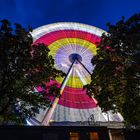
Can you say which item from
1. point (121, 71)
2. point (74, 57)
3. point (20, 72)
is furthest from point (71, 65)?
point (20, 72)

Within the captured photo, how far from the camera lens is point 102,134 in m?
32.8

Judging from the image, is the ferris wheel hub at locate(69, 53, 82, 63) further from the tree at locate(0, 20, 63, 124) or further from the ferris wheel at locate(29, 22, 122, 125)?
the tree at locate(0, 20, 63, 124)

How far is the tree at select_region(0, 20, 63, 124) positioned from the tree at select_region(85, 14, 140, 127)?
19.4ft

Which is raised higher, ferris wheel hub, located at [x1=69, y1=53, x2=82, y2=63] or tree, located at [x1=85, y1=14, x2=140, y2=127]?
ferris wheel hub, located at [x1=69, y1=53, x2=82, y2=63]

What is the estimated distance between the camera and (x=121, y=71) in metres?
32.7

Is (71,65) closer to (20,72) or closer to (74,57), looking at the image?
(74,57)

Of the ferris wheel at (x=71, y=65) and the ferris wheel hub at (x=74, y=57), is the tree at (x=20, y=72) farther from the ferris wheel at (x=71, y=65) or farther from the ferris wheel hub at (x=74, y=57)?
the ferris wheel hub at (x=74, y=57)

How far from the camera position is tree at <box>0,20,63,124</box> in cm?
3041

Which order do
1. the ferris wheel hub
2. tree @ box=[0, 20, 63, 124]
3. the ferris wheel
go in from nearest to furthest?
tree @ box=[0, 20, 63, 124]
the ferris wheel
the ferris wheel hub

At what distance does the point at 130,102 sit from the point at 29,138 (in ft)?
40.9

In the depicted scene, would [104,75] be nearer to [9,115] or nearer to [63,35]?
[9,115]

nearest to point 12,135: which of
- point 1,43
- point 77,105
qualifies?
point 1,43

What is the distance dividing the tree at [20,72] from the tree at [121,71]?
5.92 m

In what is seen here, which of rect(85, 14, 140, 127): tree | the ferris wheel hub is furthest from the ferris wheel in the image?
rect(85, 14, 140, 127): tree
